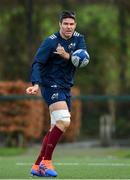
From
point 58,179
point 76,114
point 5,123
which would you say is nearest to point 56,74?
point 58,179

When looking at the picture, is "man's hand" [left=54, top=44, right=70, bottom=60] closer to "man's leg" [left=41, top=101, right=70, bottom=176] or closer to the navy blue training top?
the navy blue training top

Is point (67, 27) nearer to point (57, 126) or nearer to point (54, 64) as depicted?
point (54, 64)

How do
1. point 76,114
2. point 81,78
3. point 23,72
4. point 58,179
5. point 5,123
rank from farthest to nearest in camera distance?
point 81,78 → point 23,72 → point 76,114 → point 5,123 → point 58,179

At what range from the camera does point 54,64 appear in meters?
9.79

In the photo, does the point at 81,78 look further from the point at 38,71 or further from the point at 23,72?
the point at 38,71

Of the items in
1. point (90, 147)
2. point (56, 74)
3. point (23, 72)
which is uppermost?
point (56, 74)

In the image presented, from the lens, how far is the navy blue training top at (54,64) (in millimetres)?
9695

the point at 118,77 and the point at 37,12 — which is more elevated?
the point at 37,12

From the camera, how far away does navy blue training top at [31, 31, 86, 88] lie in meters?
9.70

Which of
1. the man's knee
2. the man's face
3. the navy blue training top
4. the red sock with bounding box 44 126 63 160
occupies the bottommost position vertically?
the red sock with bounding box 44 126 63 160

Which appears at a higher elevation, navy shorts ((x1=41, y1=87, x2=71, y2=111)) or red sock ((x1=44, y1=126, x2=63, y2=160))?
navy shorts ((x1=41, y1=87, x2=71, y2=111))

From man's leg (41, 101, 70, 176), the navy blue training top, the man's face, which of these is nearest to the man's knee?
man's leg (41, 101, 70, 176)

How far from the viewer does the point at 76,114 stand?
70.3ft

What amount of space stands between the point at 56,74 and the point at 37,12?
45.9ft
